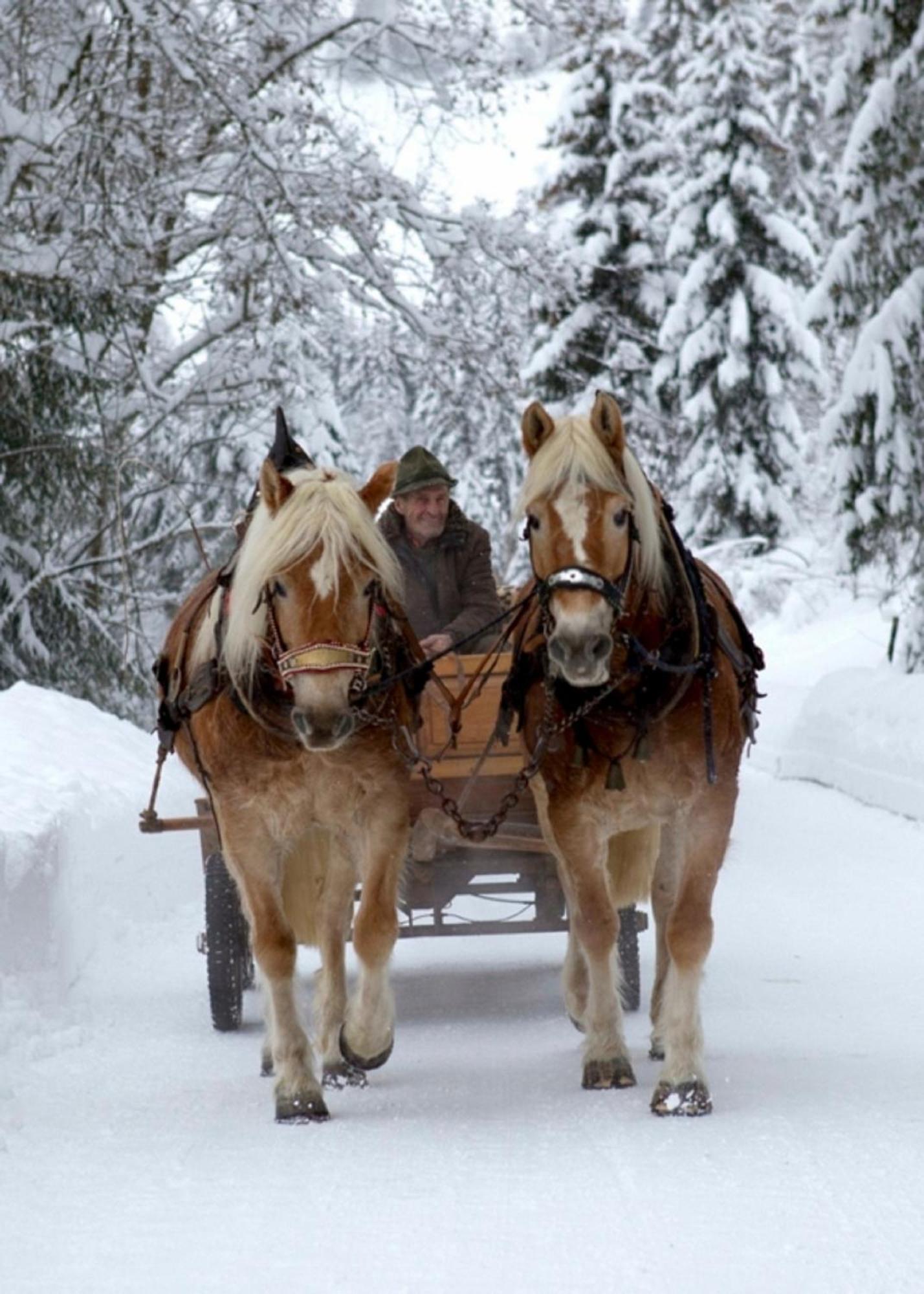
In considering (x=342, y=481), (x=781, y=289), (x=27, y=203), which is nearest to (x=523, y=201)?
(x=27, y=203)

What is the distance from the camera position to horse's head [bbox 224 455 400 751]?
5.58 meters

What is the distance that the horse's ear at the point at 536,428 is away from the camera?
597 cm

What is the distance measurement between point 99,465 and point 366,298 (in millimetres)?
3247

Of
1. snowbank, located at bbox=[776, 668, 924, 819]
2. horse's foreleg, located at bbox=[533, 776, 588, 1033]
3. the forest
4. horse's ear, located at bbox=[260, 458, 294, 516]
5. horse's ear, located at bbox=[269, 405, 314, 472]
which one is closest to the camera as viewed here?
horse's ear, located at bbox=[260, 458, 294, 516]

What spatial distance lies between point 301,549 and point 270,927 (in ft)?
4.17

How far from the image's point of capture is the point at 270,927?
6.20 metres

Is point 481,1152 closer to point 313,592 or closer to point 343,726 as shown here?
point 343,726

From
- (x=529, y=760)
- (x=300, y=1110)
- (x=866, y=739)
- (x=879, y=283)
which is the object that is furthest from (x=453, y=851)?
(x=879, y=283)

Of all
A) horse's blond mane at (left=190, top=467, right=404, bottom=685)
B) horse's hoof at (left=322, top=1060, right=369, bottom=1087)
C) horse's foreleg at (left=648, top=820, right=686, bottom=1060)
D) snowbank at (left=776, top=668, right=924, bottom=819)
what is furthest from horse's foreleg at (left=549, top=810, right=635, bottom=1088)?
snowbank at (left=776, top=668, right=924, bottom=819)

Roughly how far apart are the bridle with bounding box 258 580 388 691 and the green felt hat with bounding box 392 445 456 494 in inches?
76.1

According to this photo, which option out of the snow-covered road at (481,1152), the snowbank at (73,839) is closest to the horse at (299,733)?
the snow-covered road at (481,1152)

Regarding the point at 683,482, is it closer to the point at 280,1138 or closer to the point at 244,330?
the point at 244,330

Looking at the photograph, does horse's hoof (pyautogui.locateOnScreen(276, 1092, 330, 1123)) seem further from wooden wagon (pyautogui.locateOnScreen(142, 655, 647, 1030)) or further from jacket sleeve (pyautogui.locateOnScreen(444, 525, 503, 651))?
jacket sleeve (pyautogui.locateOnScreen(444, 525, 503, 651))

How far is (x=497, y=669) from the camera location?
7660 millimetres
